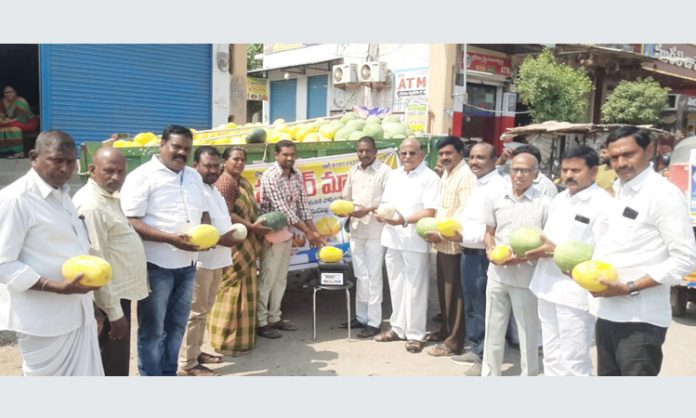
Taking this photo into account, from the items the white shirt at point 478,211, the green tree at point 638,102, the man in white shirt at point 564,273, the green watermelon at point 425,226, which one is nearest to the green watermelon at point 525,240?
the man in white shirt at point 564,273

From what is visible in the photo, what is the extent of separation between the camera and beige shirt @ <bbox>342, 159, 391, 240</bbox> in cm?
599

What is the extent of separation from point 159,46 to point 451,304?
8862 mm

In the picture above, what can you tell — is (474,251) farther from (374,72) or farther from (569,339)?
(374,72)

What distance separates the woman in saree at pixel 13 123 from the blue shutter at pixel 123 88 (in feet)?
1.01

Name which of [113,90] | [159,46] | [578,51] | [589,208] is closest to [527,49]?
[578,51]

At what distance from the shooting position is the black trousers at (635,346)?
3.01 meters

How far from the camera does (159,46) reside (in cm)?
1124

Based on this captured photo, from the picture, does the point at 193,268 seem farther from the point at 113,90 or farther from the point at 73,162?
the point at 113,90

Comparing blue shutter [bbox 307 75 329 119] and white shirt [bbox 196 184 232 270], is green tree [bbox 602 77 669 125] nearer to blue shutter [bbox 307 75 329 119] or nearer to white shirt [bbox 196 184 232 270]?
blue shutter [bbox 307 75 329 119]

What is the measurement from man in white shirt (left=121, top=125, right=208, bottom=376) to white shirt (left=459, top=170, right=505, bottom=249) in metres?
2.30

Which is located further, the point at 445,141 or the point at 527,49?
the point at 527,49

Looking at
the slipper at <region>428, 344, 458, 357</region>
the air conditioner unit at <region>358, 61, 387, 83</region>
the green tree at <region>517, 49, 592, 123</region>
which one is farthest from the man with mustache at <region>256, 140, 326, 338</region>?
the air conditioner unit at <region>358, 61, 387, 83</region>

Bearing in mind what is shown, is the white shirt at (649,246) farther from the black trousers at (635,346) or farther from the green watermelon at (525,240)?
the green watermelon at (525,240)

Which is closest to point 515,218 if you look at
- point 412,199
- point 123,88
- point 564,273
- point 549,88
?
point 564,273
